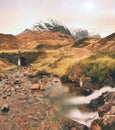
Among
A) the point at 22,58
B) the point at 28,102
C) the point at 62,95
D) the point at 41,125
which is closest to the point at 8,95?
the point at 28,102

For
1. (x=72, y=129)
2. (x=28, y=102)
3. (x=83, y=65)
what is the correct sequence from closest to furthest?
(x=72, y=129)
(x=28, y=102)
(x=83, y=65)

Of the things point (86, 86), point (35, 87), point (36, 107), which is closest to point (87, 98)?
point (86, 86)

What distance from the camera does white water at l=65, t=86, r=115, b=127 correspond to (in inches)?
1423

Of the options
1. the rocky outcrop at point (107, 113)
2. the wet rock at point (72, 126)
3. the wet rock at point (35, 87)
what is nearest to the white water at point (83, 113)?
the wet rock at point (72, 126)

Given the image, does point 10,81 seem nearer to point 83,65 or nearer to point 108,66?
point 83,65

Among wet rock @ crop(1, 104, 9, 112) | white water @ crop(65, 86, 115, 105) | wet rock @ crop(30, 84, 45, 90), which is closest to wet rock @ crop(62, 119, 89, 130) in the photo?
white water @ crop(65, 86, 115, 105)

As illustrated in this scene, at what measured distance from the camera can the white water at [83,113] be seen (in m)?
36.2

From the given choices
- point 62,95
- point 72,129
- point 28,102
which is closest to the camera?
point 72,129

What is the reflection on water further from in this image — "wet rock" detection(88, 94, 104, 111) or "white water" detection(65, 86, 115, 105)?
"wet rock" detection(88, 94, 104, 111)

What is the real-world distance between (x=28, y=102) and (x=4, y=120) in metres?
8.08

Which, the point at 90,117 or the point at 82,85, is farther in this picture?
the point at 82,85

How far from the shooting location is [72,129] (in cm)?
3253

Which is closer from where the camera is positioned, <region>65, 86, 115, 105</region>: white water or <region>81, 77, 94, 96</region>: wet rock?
<region>65, 86, 115, 105</region>: white water

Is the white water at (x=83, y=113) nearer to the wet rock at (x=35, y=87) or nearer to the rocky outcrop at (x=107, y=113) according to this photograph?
the rocky outcrop at (x=107, y=113)
